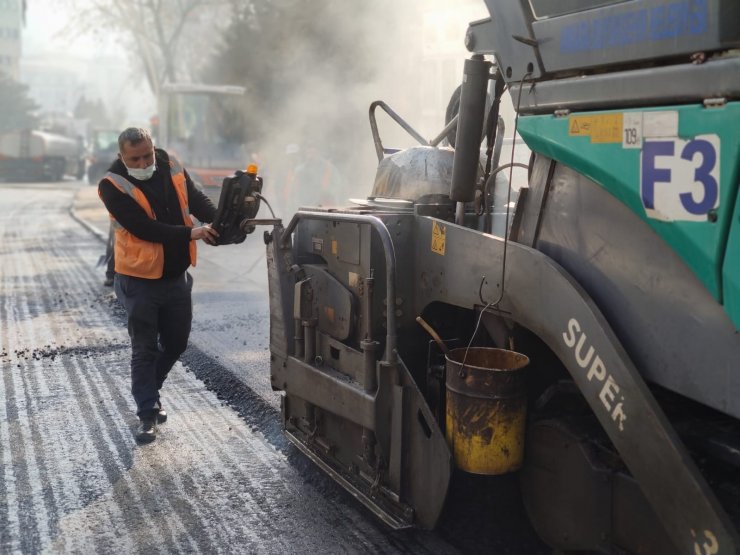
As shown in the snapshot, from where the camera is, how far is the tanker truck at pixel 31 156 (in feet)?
126

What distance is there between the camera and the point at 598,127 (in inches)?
91.5

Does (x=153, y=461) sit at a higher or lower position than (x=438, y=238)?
lower

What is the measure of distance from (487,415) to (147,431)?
2.44 m

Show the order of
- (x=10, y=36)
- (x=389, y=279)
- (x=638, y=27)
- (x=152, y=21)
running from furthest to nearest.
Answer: (x=10, y=36) → (x=152, y=21) → (x=389, y=279) → (x=638, y=27)

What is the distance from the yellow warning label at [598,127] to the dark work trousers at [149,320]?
290cm

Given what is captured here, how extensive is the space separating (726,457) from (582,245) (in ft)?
2.34

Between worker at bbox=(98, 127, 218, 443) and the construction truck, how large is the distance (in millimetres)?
1165

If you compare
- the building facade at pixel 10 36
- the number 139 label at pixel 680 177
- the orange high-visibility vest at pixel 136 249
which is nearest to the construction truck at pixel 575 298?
the number 139 label at pixel 680 177

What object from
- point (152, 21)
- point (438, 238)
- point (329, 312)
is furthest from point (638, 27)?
point (152, 21)

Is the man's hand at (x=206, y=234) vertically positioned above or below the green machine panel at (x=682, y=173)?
below

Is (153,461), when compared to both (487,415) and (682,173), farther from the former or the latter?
(682,173)

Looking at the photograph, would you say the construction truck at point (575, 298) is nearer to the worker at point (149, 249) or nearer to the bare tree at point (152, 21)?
the worker at point (149, 249)

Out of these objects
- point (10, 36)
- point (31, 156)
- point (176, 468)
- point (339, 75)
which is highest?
point (10, 36)

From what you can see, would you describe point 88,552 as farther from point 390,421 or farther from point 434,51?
point 434,51
